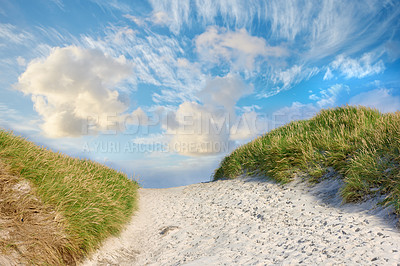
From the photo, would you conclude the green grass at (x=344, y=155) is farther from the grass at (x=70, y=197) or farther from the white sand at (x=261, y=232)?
the grass at (x=70, y=197)

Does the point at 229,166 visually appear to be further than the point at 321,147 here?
Yes

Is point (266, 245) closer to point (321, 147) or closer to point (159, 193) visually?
point (321, 147)

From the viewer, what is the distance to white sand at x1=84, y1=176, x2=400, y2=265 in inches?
156

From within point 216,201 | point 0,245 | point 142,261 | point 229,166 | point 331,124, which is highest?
point 331,124

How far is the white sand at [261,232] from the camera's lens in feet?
13.0

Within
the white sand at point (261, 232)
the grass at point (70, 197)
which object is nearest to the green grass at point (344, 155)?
the white sand at point (261, 232)

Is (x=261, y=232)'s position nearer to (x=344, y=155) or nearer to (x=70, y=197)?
(x=344, y=155)

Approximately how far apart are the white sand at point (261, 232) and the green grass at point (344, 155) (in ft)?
1.41

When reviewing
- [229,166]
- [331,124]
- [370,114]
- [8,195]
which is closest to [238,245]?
[8,195]

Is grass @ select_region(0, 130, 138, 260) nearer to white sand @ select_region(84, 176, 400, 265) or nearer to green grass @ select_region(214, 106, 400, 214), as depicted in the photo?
white sand @ select_region(84, 176, 400, 265)

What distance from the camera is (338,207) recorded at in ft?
18.3

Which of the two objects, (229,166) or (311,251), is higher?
(229,166)

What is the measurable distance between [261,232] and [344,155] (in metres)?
3.44

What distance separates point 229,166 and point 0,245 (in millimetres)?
8000
